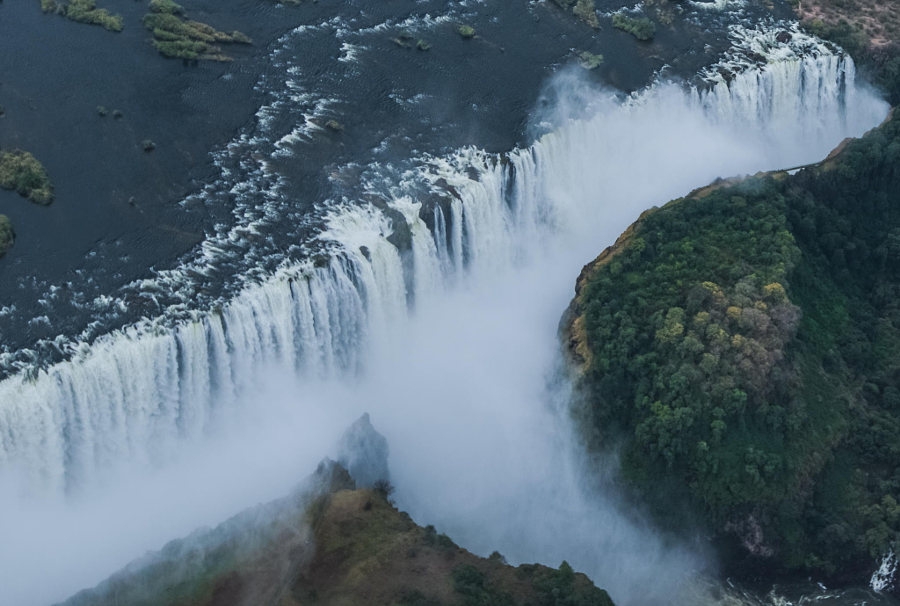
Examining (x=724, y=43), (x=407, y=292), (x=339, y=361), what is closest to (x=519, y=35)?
(x=724, y=43)

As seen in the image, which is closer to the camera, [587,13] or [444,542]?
[444,542]

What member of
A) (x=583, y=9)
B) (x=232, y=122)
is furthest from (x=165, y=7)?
(x=583, y=9)

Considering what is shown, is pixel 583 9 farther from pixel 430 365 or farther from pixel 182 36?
pixel 430 365

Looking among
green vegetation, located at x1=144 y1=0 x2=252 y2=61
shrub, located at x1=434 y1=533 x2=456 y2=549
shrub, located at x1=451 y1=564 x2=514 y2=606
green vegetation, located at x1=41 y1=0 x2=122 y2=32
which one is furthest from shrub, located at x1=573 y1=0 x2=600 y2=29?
shrub, located at x1=451 y1=564 x2=514 y2=606

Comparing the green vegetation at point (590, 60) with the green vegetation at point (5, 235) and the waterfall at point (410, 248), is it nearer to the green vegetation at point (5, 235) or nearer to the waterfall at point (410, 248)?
the waterfall at point (410, 248)

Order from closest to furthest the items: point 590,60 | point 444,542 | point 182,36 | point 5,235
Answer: point 444,542
point 5,235
point 182,36
point 590,60
